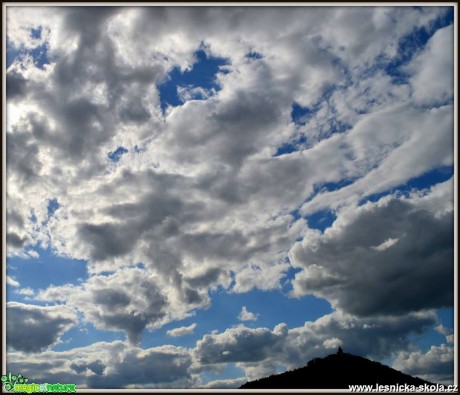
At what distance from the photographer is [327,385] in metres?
29.9

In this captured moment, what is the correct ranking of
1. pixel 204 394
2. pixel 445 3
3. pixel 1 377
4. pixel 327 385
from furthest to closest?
pixel 327 385
pixel 445 3
pixel 1 377
pixel 204 394

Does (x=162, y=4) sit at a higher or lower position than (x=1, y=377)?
higher

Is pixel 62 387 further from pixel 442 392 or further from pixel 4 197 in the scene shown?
pixel 442 392

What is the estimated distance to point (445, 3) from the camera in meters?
25.5

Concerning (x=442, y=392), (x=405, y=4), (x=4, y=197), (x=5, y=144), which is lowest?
(x=442, y=392)

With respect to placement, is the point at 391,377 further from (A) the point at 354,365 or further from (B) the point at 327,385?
(B) the point at 327,385

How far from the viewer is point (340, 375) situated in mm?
30203

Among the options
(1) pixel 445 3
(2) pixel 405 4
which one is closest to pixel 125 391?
(2) pixel 405 4

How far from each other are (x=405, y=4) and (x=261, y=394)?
25.8m

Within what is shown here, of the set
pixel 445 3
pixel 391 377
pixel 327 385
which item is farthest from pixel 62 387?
pixel 445 3

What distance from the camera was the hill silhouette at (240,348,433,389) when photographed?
29.7m

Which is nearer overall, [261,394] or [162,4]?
[261,394]

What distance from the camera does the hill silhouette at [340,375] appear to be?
2972cm

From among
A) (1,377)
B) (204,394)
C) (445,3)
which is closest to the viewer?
(204,394)
